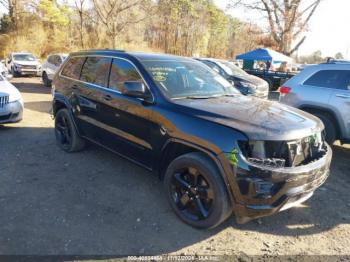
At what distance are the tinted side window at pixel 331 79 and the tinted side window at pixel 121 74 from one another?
3826 mm

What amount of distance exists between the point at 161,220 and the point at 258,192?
1231 mm

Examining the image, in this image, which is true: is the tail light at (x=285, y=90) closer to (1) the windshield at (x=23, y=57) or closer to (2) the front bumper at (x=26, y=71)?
(2) the front bumper at (x=26, y=71)

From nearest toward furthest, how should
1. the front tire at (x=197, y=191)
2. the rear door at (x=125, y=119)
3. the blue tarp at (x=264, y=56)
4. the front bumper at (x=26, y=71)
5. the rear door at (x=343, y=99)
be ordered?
the front tire at (x=197, y=191) → the rear door at (x=125, y=119) → the rear door at (x=343, y=99) → the front bumper at (x=26, y=71) → the blue tarp at (x=264, y=56)

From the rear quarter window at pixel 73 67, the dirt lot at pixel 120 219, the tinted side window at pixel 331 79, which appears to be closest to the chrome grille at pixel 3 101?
the rear quarter window at pixel 73 67

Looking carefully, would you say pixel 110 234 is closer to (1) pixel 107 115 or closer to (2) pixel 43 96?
(1) pixel 107 115

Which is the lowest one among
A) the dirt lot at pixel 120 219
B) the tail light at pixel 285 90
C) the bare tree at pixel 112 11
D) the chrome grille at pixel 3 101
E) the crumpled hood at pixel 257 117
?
the dirt lot at pixel 120 219

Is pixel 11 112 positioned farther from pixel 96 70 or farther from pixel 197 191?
pixel 197 191

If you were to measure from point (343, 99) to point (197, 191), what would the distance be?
3.83 meters

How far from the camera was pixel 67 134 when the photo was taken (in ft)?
18.4

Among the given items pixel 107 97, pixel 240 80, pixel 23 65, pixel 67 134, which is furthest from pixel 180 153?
pixel 23 65

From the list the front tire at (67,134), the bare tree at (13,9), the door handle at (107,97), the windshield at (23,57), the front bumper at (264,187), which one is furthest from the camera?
the bare tree at (13,9)

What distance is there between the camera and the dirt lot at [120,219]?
3.14 m

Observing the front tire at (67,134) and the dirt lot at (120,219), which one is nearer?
the dirt lot at (120,219)

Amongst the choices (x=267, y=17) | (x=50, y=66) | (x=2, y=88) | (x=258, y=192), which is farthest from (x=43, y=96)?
(x=267, y=17)
